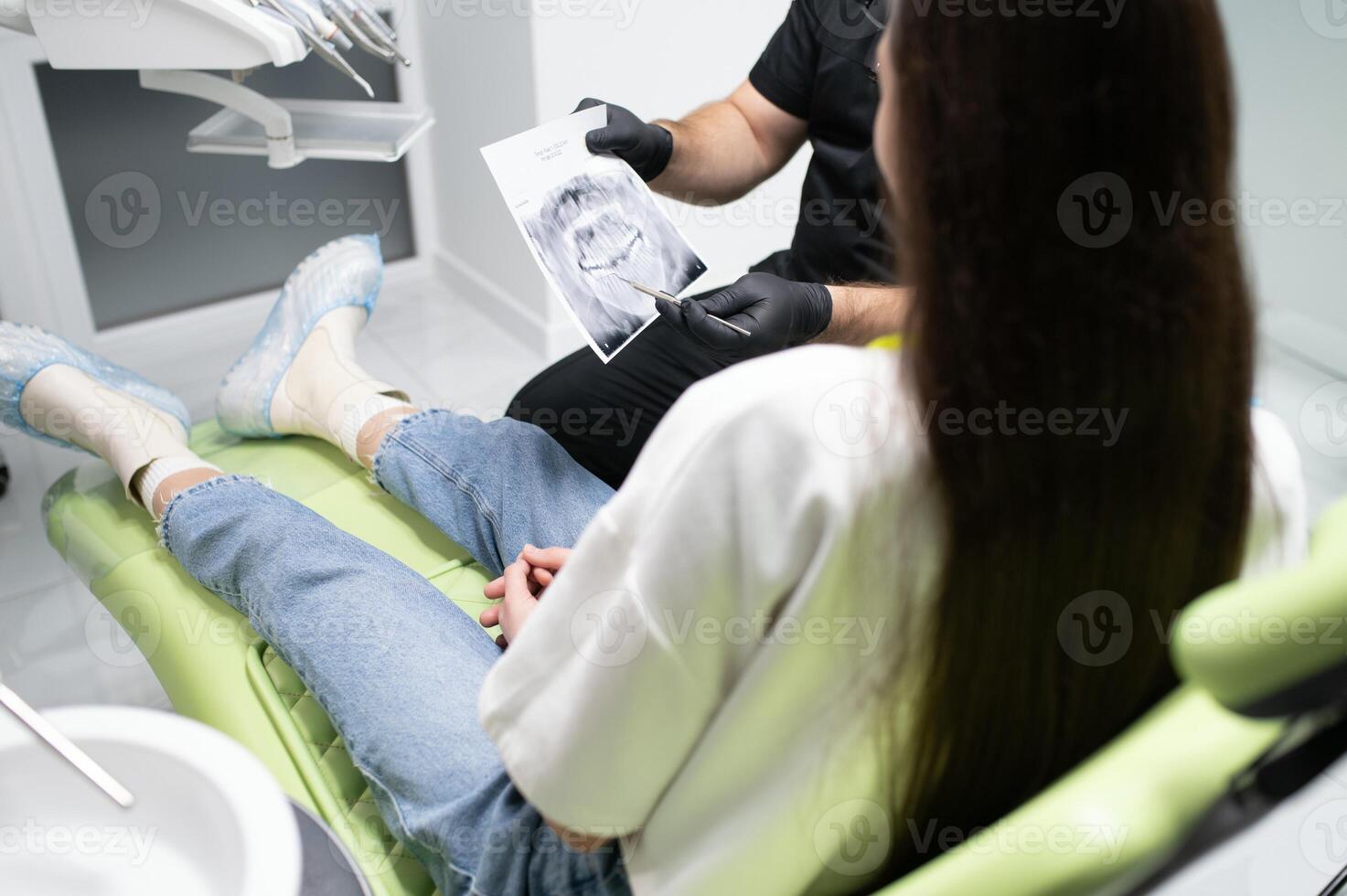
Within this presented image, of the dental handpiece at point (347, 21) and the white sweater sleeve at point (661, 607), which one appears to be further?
the dental handpiece at point (347, 21)

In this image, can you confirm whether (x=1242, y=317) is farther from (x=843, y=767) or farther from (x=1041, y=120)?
(x=843, y=767)

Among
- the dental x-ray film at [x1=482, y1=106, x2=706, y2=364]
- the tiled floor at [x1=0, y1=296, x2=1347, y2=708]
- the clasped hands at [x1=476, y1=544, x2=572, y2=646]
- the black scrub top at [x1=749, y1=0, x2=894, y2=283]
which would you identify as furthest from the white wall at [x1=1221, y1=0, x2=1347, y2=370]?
the clasped hands at [x1=476, y1=544, x2=572, y2=646]

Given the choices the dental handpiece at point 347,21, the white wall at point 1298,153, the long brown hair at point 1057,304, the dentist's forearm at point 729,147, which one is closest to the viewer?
the long brown hair at point 1057,304

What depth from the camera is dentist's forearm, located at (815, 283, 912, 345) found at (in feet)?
4.46

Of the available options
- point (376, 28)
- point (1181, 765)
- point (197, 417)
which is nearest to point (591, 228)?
point (376, 28)

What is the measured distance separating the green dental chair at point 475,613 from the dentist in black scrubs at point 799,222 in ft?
0.98

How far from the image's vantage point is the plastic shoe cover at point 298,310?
1.46 metres

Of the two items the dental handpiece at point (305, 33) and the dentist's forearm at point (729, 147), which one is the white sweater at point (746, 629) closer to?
the dental handpiece at point (305, 33)

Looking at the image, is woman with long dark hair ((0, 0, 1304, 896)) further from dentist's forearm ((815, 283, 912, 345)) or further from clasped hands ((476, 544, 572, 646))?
dentist's forearm ((815, 283, 912, 345))

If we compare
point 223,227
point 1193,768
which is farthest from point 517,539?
point 223,227

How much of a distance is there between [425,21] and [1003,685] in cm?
206

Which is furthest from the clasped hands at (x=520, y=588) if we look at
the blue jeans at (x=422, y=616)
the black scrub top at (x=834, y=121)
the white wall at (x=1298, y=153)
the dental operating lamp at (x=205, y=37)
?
the white wall at (x=1298, y=153)

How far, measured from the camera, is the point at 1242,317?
2.03ft

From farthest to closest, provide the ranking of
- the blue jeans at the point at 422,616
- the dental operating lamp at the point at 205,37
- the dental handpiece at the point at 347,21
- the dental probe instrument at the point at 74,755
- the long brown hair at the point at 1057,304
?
the dental handpiece at the point at 347,21
the dental operating lamp at the point at 205,37
the blue jeans at the point at 422,616
the dental probe instrument at the point at 74,755
the long brown hair at the point at 1057,304
